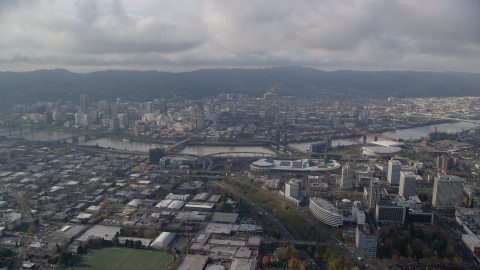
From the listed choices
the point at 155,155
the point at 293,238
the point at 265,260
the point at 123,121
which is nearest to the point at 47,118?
the point at 123,121

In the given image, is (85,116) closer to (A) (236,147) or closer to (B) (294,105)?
(A) (236,147)

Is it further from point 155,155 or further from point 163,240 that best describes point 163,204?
point 155,155

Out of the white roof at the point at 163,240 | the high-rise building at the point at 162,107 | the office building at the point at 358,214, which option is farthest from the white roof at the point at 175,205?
the high-rise building at the point at 162,107

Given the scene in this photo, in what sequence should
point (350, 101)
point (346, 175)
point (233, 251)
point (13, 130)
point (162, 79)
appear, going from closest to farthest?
point (233, 251) → point (346, 175) → point (13, 130) → point (350, 101) → point (162, 79)

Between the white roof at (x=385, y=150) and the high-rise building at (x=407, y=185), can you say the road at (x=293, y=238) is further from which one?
the white roof at (x=385, y=150)

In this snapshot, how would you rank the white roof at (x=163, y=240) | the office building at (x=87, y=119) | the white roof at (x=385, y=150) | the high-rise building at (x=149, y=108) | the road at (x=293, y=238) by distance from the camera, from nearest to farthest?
the road at (x=293, y=238)
the white roof at (x=163, y=240)
the white roof at (x=385, y=150)
the office building at (x=87, y=119)
the high-rise building at (x=149, y=108)

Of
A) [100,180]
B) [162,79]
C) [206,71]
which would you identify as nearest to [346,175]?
[100,180]
